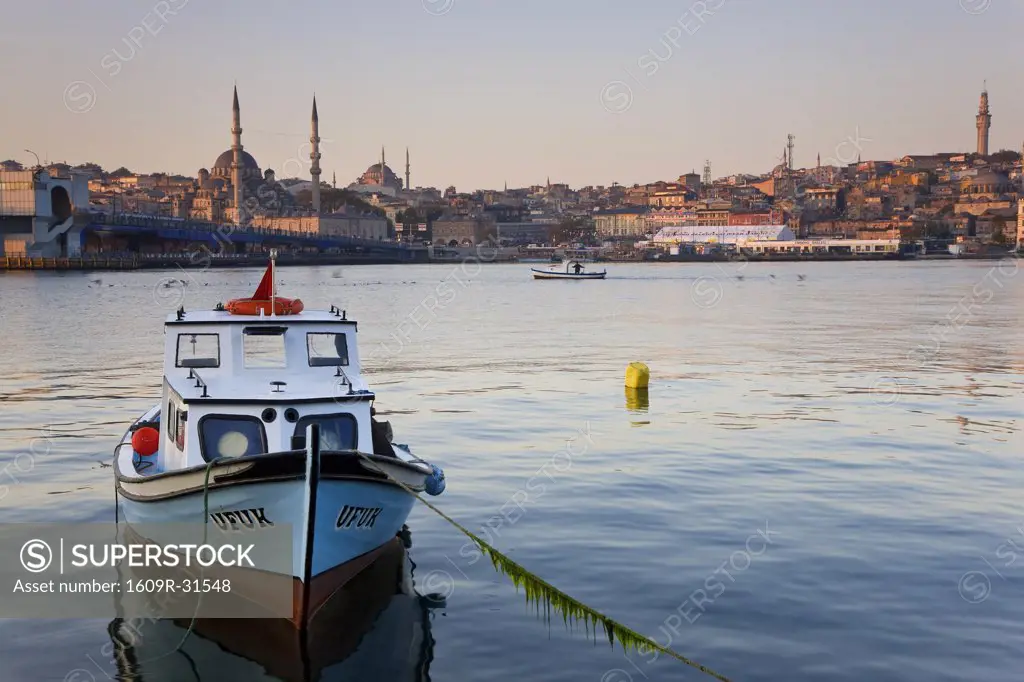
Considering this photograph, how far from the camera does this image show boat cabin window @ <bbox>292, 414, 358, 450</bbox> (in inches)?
453

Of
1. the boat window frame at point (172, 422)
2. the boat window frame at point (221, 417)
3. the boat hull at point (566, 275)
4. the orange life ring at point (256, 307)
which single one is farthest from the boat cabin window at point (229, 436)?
the boat hull at point (566, 275)

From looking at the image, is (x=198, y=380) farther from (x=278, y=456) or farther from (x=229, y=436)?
(x=278, y=456)

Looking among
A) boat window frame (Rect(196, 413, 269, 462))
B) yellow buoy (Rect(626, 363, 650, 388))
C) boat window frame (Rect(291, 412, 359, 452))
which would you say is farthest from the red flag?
yellow buoy (Rect(626, 363, 650, 388))

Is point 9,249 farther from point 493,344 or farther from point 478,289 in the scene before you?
point 493,344

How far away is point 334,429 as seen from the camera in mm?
11719

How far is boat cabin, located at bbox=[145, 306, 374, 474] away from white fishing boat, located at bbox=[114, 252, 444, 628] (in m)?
0.01

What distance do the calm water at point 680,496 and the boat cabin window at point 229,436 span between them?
1768mm

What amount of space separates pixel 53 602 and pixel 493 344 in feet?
97.5

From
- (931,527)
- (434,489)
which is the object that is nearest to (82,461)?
(434,489)

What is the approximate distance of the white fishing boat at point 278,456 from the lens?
10516 mm

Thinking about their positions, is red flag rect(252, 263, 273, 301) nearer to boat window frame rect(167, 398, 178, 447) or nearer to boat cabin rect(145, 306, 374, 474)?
boat cabin rect(145, 306, 374, 474)

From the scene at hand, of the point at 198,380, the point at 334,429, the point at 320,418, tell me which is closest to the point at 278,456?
the point at 320,418

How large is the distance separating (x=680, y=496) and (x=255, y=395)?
266 inches

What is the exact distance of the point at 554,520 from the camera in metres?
14.8
